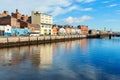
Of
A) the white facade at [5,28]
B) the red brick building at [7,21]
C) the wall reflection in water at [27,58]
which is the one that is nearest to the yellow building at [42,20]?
the red brick building at [7,21]

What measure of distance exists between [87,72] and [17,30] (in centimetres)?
8305

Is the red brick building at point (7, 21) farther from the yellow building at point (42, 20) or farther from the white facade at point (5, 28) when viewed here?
the yellow building at point (42, 20)

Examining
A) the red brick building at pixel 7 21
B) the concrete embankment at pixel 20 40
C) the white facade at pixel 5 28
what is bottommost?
the concrete embankment at pixel 20 40

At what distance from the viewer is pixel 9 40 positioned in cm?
7681

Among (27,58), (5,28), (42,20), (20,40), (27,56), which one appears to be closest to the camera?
(27,58)

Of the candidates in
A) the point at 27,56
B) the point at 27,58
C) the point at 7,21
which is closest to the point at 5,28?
the point at 7,21

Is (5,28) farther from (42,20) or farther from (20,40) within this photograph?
(42,20)

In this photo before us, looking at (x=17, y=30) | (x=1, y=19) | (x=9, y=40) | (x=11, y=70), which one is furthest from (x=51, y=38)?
(x=11, y=70)

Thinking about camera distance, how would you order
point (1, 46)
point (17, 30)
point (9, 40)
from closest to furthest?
point (1, 46), point (9, 40), point (17, 30)

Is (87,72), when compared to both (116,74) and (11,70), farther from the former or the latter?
(11,70)

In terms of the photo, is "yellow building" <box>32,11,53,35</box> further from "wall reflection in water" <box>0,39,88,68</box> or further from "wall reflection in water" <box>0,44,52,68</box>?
"wall reflection in water" <box>0,44,52,68</box>

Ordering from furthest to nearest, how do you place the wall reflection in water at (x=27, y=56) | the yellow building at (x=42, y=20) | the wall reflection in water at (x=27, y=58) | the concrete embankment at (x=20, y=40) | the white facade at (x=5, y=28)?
the yellow building at (x=42, y=20)
the white facade at (x=5, y=28)
the concrete embankment at (x=20, y=40)
the wall reflection in water at (x=27, y=56)
the wall reflection in water at (x=27, y=58)

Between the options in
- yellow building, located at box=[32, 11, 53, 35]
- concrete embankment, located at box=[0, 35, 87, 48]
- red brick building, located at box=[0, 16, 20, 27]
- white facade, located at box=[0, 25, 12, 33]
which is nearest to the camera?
concrete embankment, located at box=[0, 35, 87, 48]

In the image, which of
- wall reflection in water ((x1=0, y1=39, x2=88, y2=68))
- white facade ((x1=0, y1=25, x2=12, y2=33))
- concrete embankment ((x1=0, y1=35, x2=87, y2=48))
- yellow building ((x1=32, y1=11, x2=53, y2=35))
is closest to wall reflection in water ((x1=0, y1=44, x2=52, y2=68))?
wall reflection in water ((x1=0, y1=39, x2=88, y2=68))
